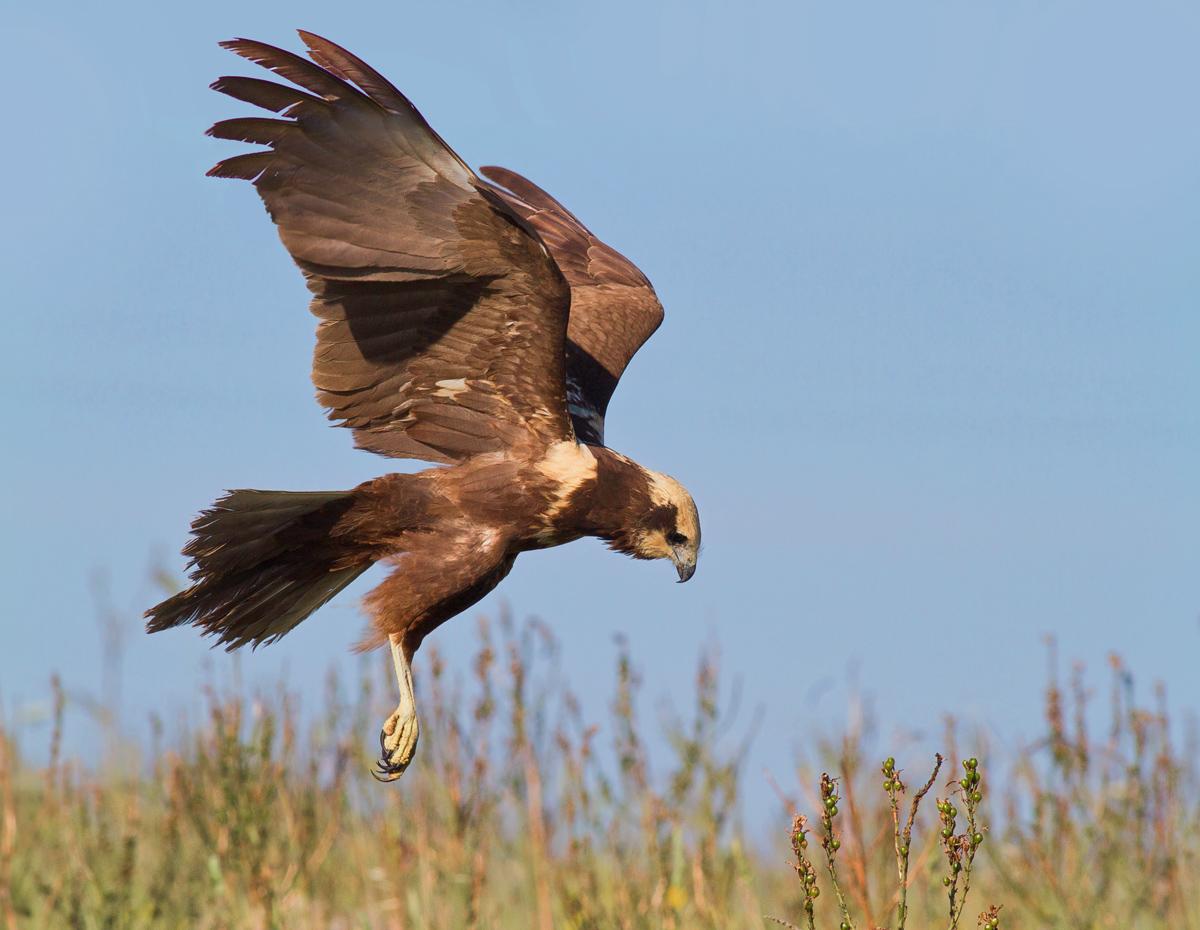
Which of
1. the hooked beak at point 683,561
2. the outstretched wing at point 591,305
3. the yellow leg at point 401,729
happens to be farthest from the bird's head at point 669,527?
the yellow leg at point 401,729

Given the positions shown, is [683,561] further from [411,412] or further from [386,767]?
[386,767]

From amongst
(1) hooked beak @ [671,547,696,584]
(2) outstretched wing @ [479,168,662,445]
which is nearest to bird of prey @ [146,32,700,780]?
(1) hooked beak @ [671,547,696,584]

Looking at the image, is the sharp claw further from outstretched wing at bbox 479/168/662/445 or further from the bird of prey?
outstretched wing at bbox 479/168/662/445

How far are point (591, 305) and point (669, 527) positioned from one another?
6.16ft

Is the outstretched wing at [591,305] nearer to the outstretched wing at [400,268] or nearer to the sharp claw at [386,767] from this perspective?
the outstretched wing at [400,268]

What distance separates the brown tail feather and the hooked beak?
110 cm

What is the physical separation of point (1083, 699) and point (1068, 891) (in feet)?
2.49

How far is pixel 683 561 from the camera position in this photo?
4.74 m

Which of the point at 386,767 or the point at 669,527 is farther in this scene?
the point at 669,527

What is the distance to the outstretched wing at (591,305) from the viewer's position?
5.65m

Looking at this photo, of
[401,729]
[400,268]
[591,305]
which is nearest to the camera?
[400,268]

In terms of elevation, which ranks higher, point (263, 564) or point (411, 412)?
point (411, 412)

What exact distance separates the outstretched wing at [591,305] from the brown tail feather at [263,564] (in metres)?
1.18

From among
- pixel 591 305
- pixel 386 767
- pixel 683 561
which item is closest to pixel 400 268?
pixel 683 561
